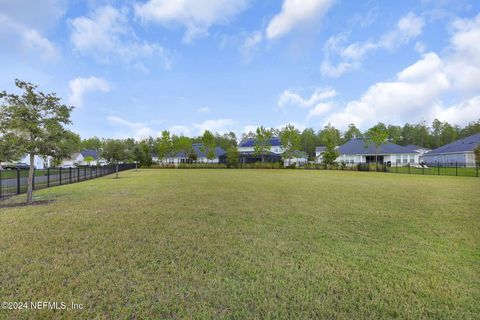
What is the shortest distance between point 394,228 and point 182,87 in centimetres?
2204

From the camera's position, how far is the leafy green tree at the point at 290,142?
39969mm

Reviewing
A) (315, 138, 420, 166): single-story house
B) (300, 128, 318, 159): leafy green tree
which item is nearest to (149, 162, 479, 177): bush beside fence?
(315, 138, 420, 166): single-story house

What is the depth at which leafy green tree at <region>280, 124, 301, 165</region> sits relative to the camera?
39969mm

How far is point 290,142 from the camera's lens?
40.3m

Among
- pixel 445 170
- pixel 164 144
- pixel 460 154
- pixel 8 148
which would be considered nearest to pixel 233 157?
pixel 164 144

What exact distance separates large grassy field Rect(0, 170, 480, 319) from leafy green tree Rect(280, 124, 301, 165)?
112ft

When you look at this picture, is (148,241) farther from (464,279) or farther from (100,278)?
(464,279)

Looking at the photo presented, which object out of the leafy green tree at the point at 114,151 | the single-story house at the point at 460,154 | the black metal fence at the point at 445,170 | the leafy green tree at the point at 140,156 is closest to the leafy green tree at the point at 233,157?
the leafy green tree at the point at 140,156

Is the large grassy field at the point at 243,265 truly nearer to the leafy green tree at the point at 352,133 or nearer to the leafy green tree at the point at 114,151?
the leafy green tree at the point at 114,151

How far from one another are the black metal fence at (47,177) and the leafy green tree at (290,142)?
1083 inches

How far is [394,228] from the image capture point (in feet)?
17.7

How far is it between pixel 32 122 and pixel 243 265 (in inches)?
359

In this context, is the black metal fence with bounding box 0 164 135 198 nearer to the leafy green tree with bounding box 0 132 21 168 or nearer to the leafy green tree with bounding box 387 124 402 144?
the leafy green tree with bounding box 0 132 21 168

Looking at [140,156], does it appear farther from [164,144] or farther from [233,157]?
[233,157]
